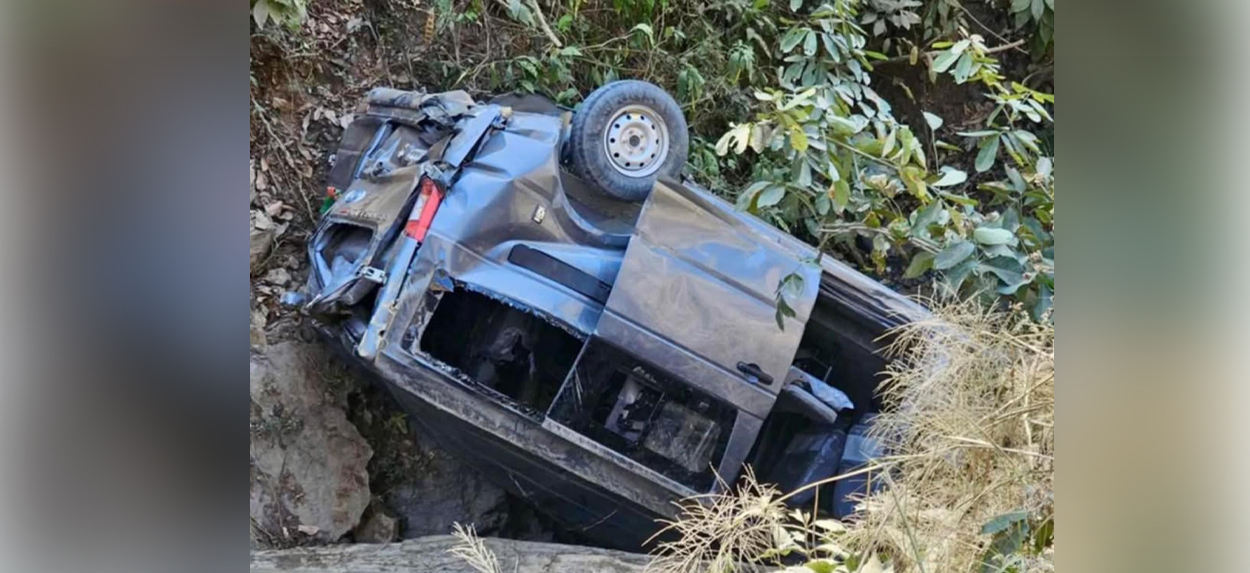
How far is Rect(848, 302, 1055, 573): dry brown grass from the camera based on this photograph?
172cm

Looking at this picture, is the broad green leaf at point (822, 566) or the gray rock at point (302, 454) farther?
the gray rock at point (302, 454)

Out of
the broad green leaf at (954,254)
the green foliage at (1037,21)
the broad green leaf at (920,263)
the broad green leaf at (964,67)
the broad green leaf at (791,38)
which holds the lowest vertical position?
the broad green leaf at (920,263)

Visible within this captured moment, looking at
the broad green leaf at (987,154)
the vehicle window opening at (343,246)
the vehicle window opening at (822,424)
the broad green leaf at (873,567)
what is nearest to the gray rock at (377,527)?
the vehicle window opening at (343,246)

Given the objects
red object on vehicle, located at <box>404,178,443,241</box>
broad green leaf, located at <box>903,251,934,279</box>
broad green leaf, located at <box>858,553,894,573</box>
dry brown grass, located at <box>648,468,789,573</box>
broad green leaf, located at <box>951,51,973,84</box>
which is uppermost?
broad green leaf, located at <box>951,51,973,84</box>

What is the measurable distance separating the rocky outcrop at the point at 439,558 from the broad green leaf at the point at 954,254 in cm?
100

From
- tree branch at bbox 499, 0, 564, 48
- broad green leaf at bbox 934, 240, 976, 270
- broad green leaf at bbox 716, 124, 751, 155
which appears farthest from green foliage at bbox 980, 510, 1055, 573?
tree branch at bbox 499, 0, 564, 48

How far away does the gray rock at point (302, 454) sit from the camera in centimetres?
195

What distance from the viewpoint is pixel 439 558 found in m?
1.99

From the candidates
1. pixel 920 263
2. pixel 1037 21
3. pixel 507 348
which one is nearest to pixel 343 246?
pixel 507 348

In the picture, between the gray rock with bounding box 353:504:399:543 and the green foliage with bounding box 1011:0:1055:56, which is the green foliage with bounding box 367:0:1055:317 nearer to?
the green foliage with bounding box 1011:0:1055:56

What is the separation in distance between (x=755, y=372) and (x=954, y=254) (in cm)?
54

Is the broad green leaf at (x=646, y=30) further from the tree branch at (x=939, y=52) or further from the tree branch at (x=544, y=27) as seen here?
the tree branch at (x=939, y=52)
